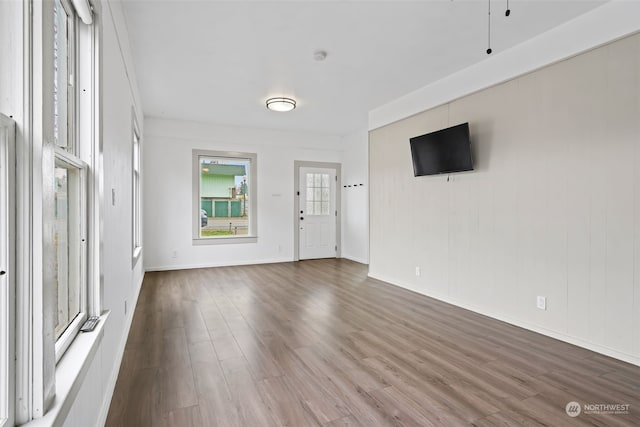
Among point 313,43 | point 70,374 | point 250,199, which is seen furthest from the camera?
point 250,199

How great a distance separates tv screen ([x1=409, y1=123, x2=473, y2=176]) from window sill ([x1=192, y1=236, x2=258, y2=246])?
3.72 metres

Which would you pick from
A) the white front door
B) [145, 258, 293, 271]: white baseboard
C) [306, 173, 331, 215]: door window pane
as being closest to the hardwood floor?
[145, 258, 293, 271]: white baseboard

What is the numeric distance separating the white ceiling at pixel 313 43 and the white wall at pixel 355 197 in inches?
79.6

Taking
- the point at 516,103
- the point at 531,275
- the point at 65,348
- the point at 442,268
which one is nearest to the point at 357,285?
the point at 442,268

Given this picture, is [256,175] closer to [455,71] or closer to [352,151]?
[352,151]

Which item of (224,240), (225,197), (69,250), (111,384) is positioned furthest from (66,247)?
(225,197)

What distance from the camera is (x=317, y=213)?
24.6 ft

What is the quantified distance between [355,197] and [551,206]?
14.6ft

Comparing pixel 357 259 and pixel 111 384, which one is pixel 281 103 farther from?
→ pixel 111 384

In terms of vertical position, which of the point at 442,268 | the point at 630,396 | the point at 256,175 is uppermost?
the point at 256,175

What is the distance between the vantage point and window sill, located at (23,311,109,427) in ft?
3.13

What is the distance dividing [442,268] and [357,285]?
132cm

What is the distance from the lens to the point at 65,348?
1.37 m

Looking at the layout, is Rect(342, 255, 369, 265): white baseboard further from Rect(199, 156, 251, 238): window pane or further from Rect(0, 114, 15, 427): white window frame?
Rect(0, 114, 15, 427): white window frame
